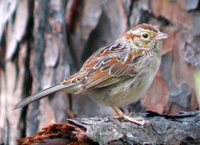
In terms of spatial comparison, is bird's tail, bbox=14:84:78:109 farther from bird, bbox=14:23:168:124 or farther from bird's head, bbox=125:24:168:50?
bird's head, bbox=125:24:168:50

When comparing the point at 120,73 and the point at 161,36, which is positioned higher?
the point at 161,36

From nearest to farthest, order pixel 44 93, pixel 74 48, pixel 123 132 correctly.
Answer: pixel 123 132 < pixel 44 93 < pixel 74 48

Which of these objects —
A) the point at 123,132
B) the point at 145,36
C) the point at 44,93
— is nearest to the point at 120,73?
the point at 145,36

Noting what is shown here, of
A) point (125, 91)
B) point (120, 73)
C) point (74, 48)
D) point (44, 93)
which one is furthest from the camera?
point (74, 48)

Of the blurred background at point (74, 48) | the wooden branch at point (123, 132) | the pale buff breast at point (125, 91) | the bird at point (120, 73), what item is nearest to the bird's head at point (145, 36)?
the bird at point (120, 73)

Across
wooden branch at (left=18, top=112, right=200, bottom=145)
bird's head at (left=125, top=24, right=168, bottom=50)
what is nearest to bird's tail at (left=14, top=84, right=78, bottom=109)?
bird's head at (left=125, top=24, right=168, bottom=50)

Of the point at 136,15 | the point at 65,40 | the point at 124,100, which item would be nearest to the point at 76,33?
the point at 65,40

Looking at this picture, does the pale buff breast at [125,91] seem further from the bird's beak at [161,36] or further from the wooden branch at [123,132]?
the wooden branch at [123,132]

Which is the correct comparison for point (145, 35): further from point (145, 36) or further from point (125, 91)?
point (125, 91)

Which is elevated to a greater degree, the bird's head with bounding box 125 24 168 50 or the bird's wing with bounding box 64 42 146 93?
the bird's head with bounding box 125 24 168 50
